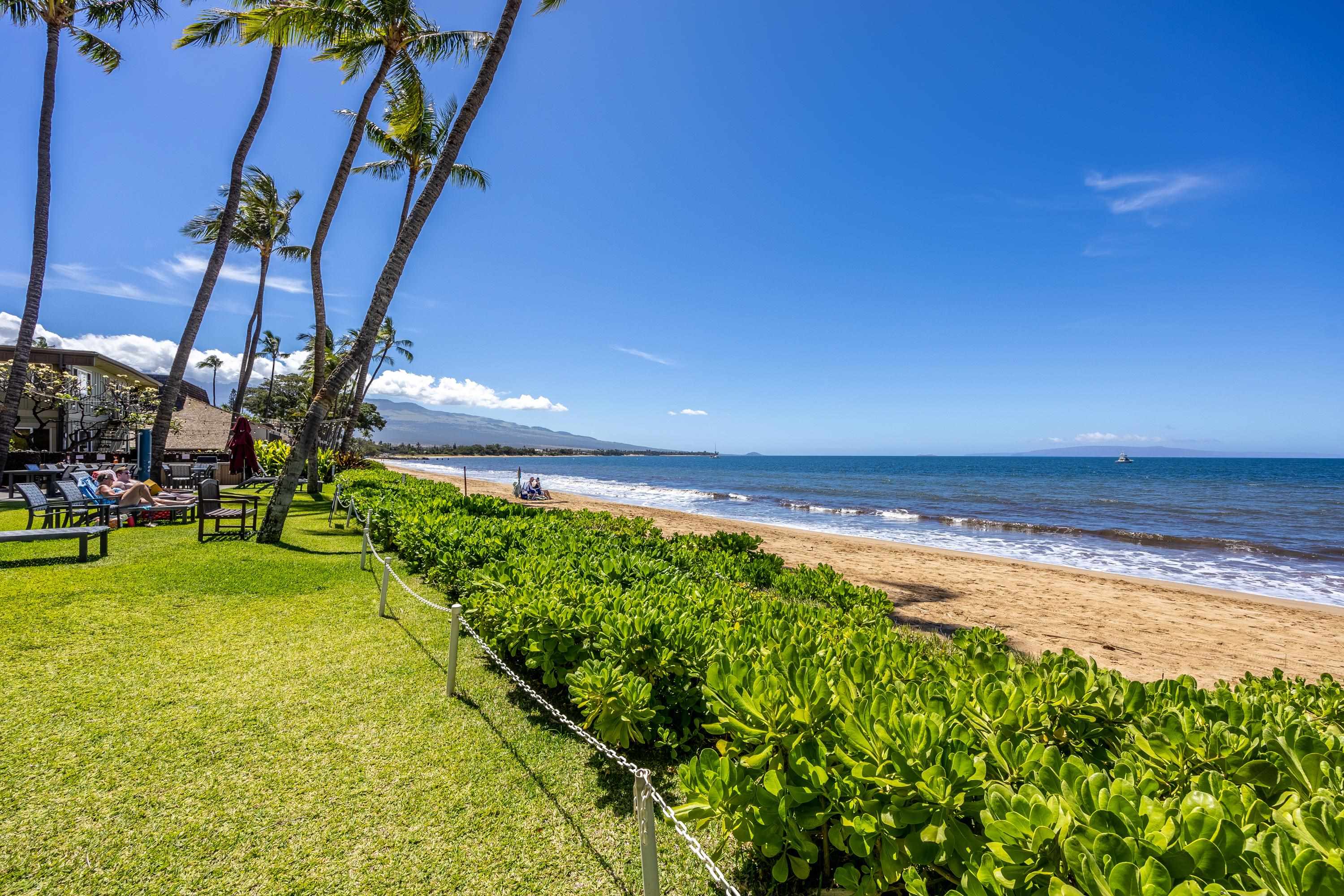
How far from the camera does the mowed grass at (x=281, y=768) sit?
255cm

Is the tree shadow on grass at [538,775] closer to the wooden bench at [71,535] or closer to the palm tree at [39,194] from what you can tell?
the wooden bench at [71,535]

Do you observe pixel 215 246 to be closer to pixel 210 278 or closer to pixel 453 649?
pixel 210 278

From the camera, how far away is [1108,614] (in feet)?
31.6

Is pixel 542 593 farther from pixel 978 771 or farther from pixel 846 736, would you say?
pixel 978 771

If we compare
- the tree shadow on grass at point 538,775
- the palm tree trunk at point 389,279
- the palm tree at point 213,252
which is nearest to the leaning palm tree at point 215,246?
the palm tree at point 213,252

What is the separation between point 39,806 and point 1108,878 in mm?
4587

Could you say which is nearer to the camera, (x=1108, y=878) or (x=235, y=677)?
(x=1108, y=878)

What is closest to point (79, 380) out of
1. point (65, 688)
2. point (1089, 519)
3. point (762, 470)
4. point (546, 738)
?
point (65, 688)

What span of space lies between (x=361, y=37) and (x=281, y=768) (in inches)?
579

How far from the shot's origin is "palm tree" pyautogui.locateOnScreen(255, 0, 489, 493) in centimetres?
1047

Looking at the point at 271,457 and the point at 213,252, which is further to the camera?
the point at 271,457

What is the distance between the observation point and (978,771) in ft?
5.49

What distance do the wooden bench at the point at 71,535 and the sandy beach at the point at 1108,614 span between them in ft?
37.1

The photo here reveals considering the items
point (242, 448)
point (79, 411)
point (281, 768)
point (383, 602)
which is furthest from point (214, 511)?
point (79, 411)
